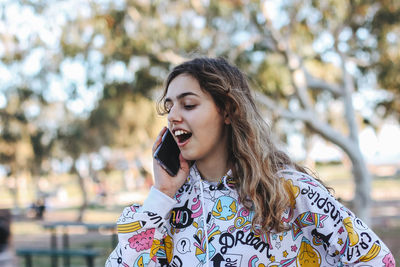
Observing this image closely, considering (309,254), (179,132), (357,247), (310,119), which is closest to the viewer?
(357,247)

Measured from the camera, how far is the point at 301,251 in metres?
1.84

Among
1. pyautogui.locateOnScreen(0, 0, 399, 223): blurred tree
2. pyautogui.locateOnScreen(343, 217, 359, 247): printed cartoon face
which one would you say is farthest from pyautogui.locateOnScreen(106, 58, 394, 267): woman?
pyautogui.locateOnScreen(0, 0, 399, 223): blurred tree

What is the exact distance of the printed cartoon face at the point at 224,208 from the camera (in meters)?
1.85

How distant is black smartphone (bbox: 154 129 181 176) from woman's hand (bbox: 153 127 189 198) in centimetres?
2

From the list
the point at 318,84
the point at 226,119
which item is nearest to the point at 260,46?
the point at 318,84

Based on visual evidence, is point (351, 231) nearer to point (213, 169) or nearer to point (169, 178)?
point (213, 169)

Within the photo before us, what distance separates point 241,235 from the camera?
70.6 inches

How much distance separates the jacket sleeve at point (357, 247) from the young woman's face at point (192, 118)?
1.98 ft

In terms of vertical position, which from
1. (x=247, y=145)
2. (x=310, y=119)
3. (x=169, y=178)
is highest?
(x=247, y=145)

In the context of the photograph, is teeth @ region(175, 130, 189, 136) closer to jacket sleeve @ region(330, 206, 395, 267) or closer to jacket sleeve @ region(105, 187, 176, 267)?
jacket sleeve @ region(105, 187, 176, 267)

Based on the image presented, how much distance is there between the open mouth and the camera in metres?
1.95

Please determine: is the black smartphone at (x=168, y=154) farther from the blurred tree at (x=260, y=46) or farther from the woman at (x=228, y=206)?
the blurred tree at (x=260, y=46)

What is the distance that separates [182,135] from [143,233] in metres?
0.42

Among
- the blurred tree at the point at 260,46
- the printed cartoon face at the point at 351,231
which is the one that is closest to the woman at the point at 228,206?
the printed cartoon face at the point at 351,231
